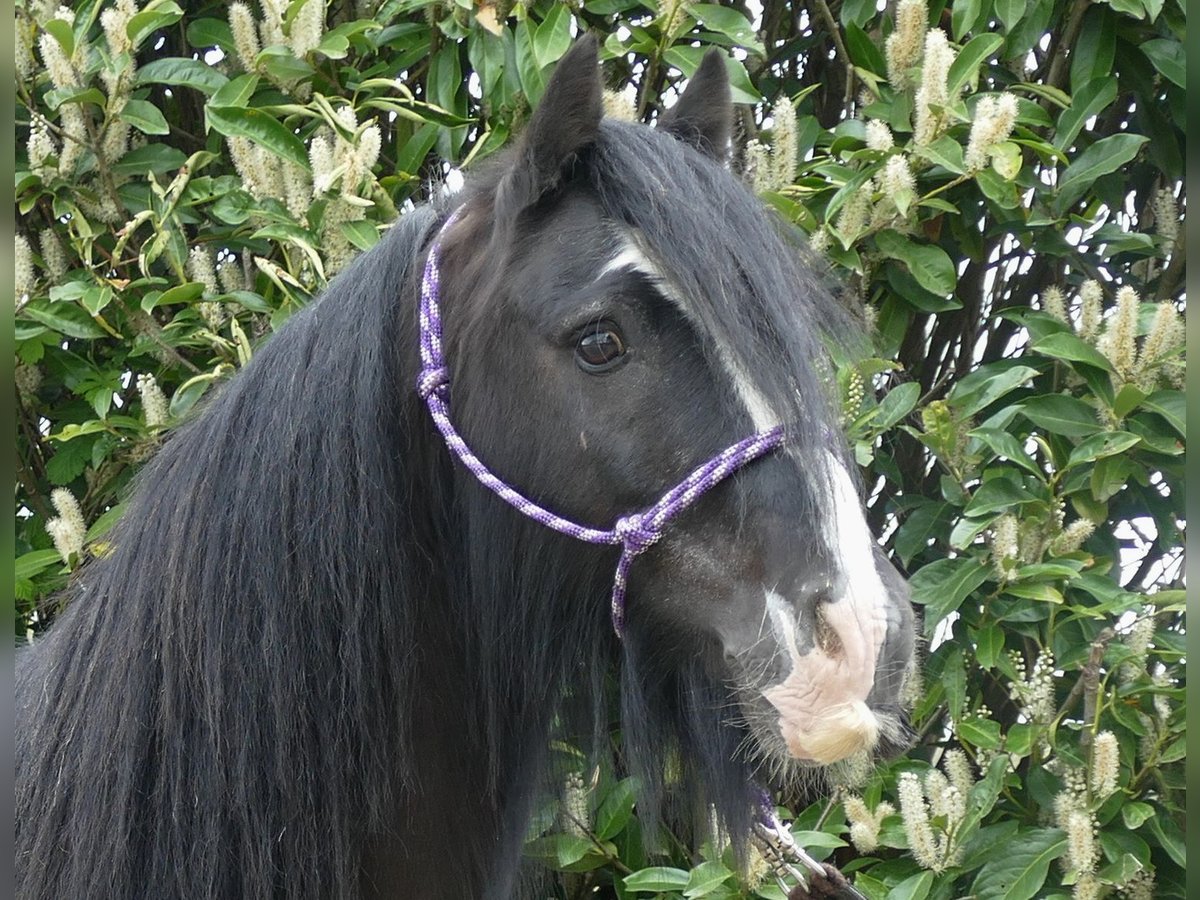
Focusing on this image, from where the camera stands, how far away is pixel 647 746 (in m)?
1.77

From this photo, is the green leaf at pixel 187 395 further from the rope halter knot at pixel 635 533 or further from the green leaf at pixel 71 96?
the rope halter knot at pixel 635 533

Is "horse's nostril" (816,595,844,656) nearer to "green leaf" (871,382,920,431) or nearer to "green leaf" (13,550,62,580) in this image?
"green leaf" (871,382,920,431)

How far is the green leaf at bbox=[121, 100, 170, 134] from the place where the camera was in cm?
273

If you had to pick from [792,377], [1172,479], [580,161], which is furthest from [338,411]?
[1172,479]

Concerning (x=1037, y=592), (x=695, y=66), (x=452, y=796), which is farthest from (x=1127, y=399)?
(x=452, y=796)

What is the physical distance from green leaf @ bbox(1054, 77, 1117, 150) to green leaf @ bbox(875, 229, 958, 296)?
342 mm

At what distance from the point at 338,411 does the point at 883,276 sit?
1458 mm

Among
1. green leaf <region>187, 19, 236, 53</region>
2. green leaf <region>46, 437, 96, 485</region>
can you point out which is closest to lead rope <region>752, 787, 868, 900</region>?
green leaf <region>46, 437, 96, 485</region>

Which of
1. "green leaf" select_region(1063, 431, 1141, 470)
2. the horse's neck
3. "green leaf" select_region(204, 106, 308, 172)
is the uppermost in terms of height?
"green leaf" select_region(204, 106, 308, 172)

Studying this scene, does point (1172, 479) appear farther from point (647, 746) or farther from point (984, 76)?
point (647, 746)

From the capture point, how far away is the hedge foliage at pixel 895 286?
7.90 ft

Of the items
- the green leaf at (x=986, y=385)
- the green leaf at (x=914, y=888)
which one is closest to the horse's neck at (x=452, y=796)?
the green leaf at (x=914, y=888)

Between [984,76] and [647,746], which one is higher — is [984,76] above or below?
above

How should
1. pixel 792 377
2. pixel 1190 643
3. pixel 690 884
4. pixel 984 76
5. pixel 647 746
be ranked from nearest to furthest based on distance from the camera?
pixel 1190 643 < pixel 792 377 < pixel 647 746 < pixel 690 884 < pixel 984 76
